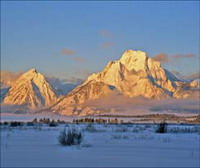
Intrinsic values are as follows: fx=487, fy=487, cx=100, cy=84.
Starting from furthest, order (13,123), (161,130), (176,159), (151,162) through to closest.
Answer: (13,123) < (161,130) < (176,159) < (151,162)

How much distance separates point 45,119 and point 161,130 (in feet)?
278

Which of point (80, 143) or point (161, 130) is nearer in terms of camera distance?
point (80, 143)

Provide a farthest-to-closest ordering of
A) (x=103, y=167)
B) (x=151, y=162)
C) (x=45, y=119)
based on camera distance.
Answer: (x=45, y=119) < (x=151, y=162) < (x=103, y=167)

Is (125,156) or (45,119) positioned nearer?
(125,156)

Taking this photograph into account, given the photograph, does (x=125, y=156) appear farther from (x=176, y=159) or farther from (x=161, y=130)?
(x=161, y=130)

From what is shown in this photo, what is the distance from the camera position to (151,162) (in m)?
16.5

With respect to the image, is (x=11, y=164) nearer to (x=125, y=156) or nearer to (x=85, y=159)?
(x=85, y=159)

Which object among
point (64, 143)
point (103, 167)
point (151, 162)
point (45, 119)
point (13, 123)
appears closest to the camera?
point (103, 167)

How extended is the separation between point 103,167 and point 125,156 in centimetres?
393

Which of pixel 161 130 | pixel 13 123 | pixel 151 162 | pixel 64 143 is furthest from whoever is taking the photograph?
pixel 13 123

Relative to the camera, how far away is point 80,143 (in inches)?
973

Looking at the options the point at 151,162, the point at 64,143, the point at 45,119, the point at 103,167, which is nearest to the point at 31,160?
the point at 103,167

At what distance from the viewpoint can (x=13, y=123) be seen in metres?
72.8

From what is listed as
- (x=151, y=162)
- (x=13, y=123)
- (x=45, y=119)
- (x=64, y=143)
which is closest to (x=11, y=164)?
(x=151, y=162)
